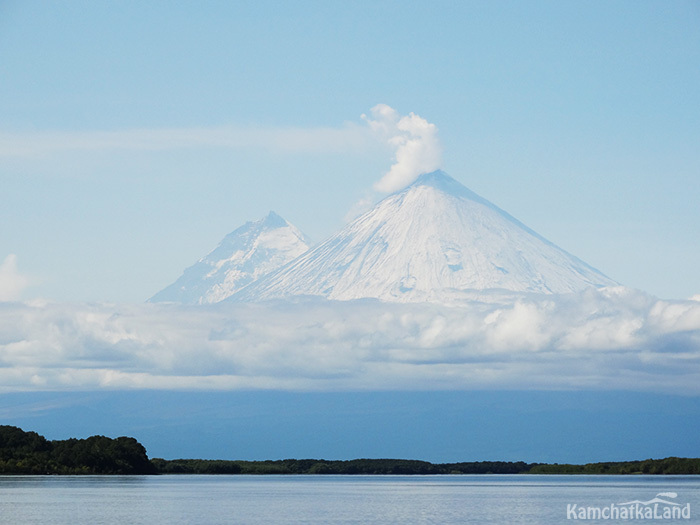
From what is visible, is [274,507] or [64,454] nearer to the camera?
[274,507]

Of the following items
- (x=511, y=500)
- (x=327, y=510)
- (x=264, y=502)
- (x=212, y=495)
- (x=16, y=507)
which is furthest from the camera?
(x=212, y=495)

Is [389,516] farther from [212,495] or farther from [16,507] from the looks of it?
[212,495]

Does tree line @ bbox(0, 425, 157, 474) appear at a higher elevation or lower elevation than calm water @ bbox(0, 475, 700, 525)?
higher

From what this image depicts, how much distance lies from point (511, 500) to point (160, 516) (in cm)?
3869

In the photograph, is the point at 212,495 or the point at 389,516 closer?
the point at 389,516

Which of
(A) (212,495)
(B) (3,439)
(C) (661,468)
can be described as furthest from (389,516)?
(C) (661,468)

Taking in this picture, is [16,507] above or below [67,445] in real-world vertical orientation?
below

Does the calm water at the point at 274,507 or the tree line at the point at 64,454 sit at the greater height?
the tree line at the point at 64,454

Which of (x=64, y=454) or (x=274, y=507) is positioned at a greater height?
(x=64, y=454)

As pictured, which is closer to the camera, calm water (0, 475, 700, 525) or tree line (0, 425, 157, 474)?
calm water (0, 475, 700, 525)

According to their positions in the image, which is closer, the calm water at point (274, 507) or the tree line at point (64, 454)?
the calm water at point (274, 507)

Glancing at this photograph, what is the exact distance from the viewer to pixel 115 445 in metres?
146

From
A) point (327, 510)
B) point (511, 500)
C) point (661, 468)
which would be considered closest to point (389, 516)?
point (327, 510)

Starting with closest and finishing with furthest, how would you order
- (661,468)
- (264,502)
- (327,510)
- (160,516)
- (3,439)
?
1. (160,516)
2. (327,510)
3. (264,502)
4. (3,439)
5. (661,468)
